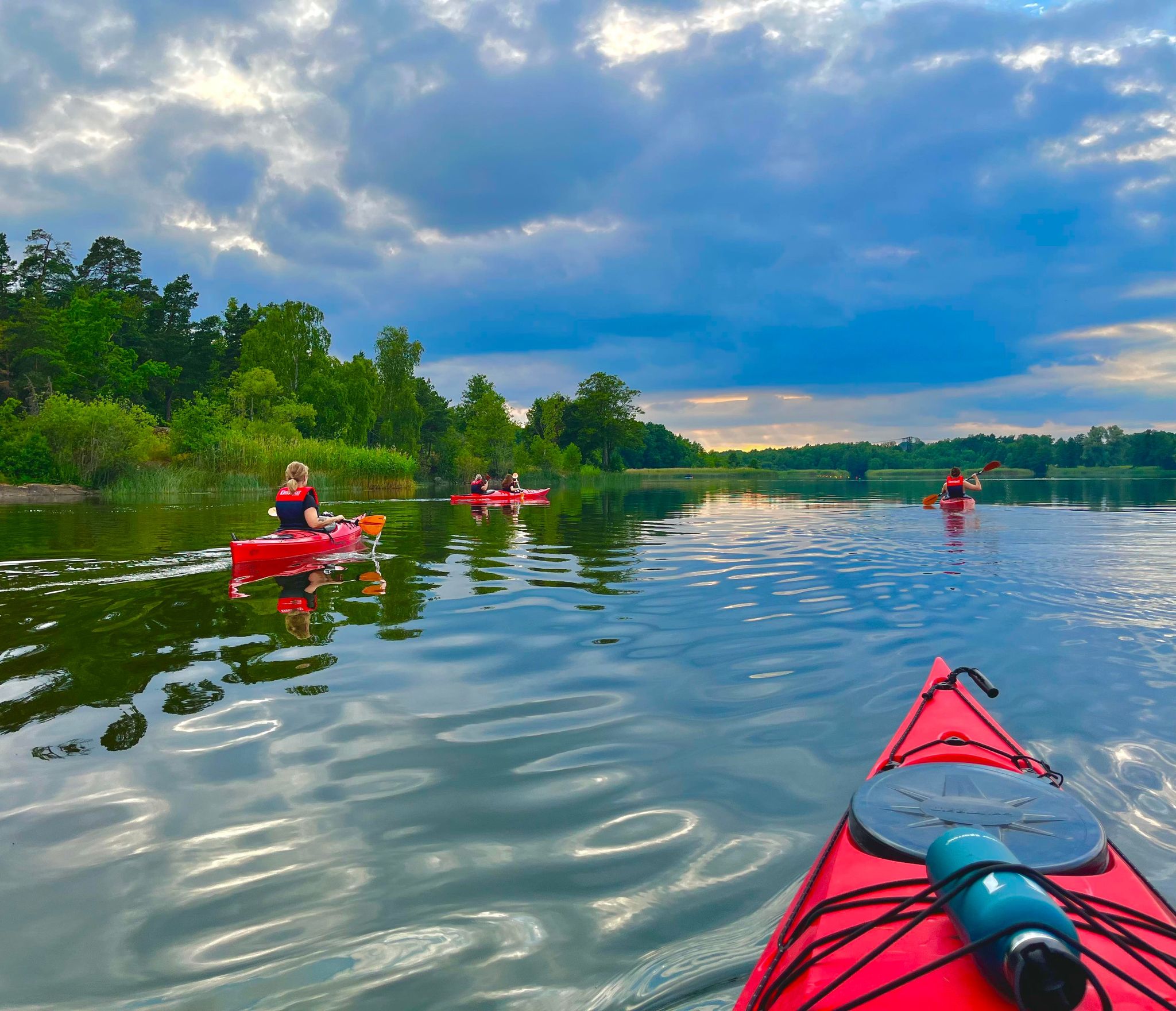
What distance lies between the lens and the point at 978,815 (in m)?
2.28

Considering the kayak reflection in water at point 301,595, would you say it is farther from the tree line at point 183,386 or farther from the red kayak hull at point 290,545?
the tree line at point 183,386

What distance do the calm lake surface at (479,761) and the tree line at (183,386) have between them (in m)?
29.6

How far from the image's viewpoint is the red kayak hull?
10.7m

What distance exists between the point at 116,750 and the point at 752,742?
3.85 m

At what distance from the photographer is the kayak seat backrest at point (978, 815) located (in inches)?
82.2

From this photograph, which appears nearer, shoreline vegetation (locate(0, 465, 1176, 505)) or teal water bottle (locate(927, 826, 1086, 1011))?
teal water bottle (locate(927, 826, 1086, 1011))

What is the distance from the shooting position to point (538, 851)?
316 cm

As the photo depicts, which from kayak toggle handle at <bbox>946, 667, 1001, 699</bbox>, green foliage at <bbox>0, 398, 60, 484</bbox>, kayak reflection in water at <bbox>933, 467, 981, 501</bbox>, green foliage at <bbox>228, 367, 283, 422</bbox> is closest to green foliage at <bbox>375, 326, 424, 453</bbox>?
green foliage at <bbox>228, 367, 283, 422</bbox>

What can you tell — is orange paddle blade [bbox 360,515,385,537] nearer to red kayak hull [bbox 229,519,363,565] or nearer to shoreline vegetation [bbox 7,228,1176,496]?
red kayak hull [bbox 229,519,363,565]

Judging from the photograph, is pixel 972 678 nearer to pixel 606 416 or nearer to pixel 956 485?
pixel 956 485

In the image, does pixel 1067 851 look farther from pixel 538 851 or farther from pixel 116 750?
pixel 116 750

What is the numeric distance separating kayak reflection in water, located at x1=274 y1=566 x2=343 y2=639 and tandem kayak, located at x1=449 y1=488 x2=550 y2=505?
16401 millimetres

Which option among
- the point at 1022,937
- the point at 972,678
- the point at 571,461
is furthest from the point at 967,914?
the point at 571,461

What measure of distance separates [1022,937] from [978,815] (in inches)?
34.6
